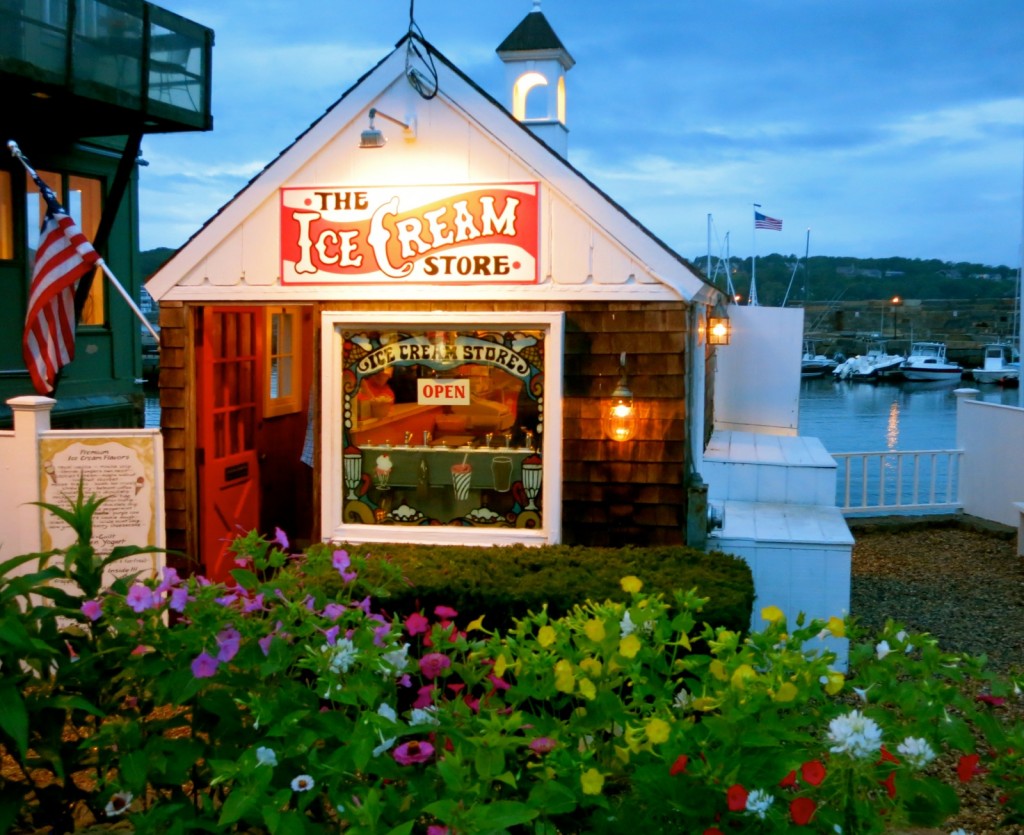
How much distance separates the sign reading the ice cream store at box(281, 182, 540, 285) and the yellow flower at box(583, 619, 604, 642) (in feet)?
14.1

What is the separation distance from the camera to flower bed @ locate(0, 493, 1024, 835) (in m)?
2.57

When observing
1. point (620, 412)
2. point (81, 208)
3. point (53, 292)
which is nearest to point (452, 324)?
point (620, 412)

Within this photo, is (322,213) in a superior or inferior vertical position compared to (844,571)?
superior

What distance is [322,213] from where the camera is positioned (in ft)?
23.5

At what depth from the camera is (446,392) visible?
280 inches

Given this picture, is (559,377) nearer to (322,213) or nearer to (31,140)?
(322,213)

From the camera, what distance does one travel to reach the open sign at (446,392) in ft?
23.3

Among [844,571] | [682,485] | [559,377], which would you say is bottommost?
[844,571]

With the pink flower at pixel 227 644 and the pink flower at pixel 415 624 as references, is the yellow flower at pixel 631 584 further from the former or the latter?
the pink flower at pixel 227 644

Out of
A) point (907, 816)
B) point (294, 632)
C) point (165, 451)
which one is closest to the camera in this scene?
point (907, 816)

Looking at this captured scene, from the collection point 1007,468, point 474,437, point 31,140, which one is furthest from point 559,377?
point 31,140

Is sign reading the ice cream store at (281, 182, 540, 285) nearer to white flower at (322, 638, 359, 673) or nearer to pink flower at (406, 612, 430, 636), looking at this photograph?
pink flower at (406, 612, 430, 636)

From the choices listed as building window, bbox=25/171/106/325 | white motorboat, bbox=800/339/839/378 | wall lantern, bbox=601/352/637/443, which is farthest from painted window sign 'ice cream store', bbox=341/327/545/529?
white motorboat, bbox=800/339/839/378

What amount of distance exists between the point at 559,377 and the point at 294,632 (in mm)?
3967
